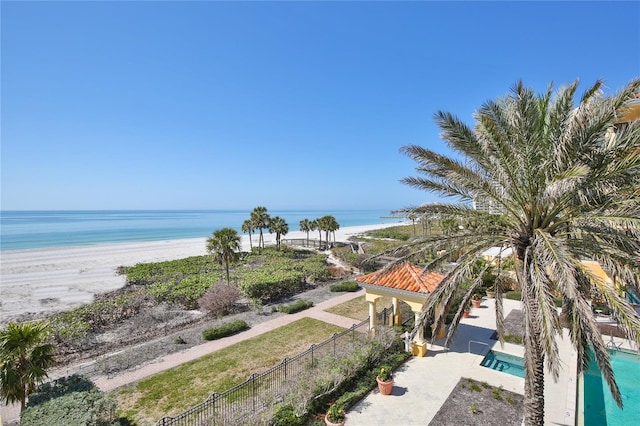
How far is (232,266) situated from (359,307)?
65.1ft

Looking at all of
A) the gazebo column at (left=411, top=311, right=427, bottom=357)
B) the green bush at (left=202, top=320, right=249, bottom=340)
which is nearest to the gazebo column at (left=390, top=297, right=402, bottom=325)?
the gazebo column at (left=411, top=311, right=427, bottom=357)

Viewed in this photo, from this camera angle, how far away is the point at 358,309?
20984 mm

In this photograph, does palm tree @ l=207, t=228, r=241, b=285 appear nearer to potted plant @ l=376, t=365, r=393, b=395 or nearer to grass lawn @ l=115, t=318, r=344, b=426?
grass lawn @ l=115, t=318, r=344, b=426

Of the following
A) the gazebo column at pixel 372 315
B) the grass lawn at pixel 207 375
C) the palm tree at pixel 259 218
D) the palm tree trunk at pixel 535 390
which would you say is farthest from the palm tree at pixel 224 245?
the palm tree trunk at pixel 535 390

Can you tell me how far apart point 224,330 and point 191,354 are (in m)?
2.38

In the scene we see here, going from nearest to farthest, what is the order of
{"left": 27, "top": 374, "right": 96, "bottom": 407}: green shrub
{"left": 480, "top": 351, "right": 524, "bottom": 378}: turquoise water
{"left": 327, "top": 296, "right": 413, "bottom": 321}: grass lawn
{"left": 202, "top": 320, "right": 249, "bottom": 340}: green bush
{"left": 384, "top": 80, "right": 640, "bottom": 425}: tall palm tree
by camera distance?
1. {"left": 384, "top": 80, "right": 640, "bottom": 425}: tall palm tree
2. {"left": 27, "top": 374, "right": 96, "bottom": 407}: green shrub
3. {"left": 480, "top": 351, "right": 524, "bottom": 378}: turquoise water
4. {"left": 202, "top": 320, "right": 249, "bottom": 340}: green bush
5. {"left": 327, "top": 296, "right": 413, "bottom": 321}: grass lawn

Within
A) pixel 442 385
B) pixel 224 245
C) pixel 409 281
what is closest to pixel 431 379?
pixel 442 385

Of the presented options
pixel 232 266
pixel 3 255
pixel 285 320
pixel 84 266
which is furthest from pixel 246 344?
pixel 3 255

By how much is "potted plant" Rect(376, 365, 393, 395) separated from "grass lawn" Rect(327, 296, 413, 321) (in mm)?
7844

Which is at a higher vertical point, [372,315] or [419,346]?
[372,315]

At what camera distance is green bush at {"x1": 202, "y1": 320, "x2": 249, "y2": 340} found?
16.2 metres

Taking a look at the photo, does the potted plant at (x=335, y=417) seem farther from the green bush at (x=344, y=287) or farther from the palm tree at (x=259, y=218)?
the palm tree at (x=259, y=218)

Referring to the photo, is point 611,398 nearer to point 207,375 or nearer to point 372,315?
point 372,315

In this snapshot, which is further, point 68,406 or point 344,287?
point 344,287
